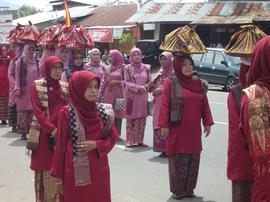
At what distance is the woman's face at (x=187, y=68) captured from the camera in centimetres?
568

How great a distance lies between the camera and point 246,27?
4652 mm

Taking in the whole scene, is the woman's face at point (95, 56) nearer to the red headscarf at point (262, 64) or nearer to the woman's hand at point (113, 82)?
the woman's hand at point (113, 82)

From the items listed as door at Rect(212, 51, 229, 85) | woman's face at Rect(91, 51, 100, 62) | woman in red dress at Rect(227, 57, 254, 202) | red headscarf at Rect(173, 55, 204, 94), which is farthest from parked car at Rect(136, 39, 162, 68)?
woman in red dress at Rect(227, 57, 254, 202)

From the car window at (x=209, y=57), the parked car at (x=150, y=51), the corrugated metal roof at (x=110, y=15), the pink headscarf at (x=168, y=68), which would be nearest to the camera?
the pink headscarf at (x=168, y=68)

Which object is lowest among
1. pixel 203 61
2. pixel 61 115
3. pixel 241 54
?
pixel 203 61

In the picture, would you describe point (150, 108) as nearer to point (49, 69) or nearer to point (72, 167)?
point (49, 69)

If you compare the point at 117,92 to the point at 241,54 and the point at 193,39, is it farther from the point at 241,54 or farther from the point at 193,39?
the point at 241,54

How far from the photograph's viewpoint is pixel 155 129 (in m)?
8.01

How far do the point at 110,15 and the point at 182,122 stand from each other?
114 feet

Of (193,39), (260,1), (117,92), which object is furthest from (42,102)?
(260,1)

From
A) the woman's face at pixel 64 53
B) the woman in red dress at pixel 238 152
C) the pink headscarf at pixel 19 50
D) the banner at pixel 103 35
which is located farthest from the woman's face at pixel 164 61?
the banner at pixel 103 35

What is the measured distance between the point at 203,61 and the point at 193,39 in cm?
1354

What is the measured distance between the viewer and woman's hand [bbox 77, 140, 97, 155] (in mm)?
3922

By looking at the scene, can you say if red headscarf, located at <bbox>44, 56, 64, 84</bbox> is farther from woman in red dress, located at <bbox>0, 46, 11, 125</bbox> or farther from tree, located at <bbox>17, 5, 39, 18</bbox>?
tree, located at <bbox>17, 5, 39, 18</bbox>
